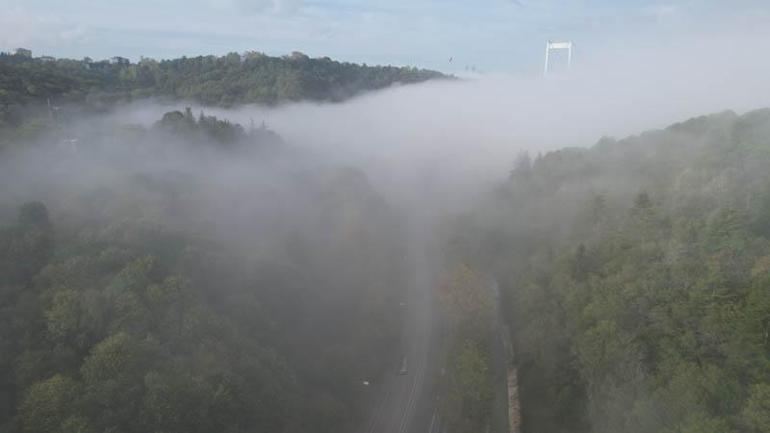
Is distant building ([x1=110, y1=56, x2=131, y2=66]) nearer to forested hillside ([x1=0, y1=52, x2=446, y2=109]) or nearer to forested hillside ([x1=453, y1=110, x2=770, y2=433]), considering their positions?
forested hillside ([x1=0, y1=52, x2=446, y2=109])

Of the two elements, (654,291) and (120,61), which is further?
(120,61)

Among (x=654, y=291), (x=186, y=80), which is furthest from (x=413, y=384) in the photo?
(x=186, y=80)

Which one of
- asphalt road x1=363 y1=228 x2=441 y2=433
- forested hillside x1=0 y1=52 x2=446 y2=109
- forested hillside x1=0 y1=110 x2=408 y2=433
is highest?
forested hillside x1=0 y1=52 x2=446 y2=109

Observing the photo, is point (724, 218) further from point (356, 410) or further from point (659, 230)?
point (356, 410)

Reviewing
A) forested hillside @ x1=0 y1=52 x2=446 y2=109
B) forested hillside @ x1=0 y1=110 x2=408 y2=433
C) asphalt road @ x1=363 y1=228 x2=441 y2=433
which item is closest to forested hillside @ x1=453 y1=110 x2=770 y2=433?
asphalt road @ x1=363 y1=228 x2=441 y2=433

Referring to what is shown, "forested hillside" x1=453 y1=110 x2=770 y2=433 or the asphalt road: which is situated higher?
"forested hillside" x1=453 y1=110 x2=770 y2=433

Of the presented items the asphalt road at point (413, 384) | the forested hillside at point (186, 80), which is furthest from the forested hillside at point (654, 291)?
the forested hillside at point (186, 80)

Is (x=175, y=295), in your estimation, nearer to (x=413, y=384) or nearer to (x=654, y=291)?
(x=413, y=384)
